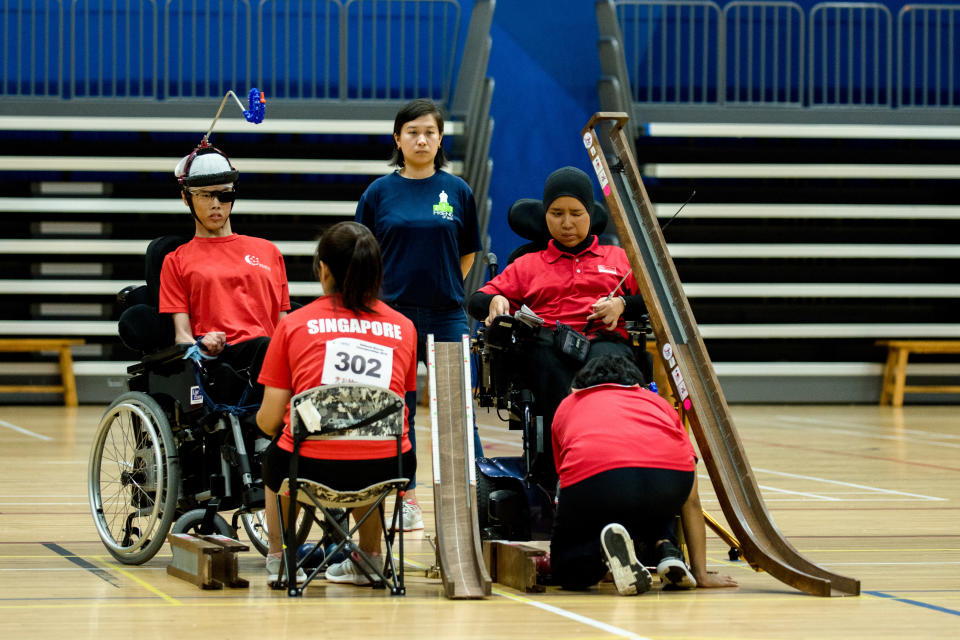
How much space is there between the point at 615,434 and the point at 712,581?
1.88 feet

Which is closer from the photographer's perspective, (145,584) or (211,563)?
(211,563)

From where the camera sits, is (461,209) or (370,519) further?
(461,209)

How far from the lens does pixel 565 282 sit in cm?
495

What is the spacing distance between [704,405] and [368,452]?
4.41 ft

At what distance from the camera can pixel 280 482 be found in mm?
3918

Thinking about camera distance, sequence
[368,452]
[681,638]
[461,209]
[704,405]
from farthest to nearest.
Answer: [461,209] < [704,405] < [368,452] < [681,638]

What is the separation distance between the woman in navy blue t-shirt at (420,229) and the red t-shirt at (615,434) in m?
0.84

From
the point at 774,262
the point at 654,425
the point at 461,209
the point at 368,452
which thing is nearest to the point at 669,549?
the point at 654,425

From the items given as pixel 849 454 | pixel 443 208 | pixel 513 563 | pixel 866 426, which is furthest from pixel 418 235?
pixel 866 426

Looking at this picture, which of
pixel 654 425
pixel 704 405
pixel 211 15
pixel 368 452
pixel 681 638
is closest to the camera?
pixel 681 638

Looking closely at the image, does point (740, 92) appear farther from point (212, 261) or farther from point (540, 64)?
point (212, 261)

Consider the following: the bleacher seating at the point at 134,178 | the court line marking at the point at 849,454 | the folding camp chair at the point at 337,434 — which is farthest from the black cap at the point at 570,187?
the bleacher seating at the point at 134,178

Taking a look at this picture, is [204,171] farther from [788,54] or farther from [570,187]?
[788,54]

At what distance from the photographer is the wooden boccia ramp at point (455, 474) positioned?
3.98 metres
